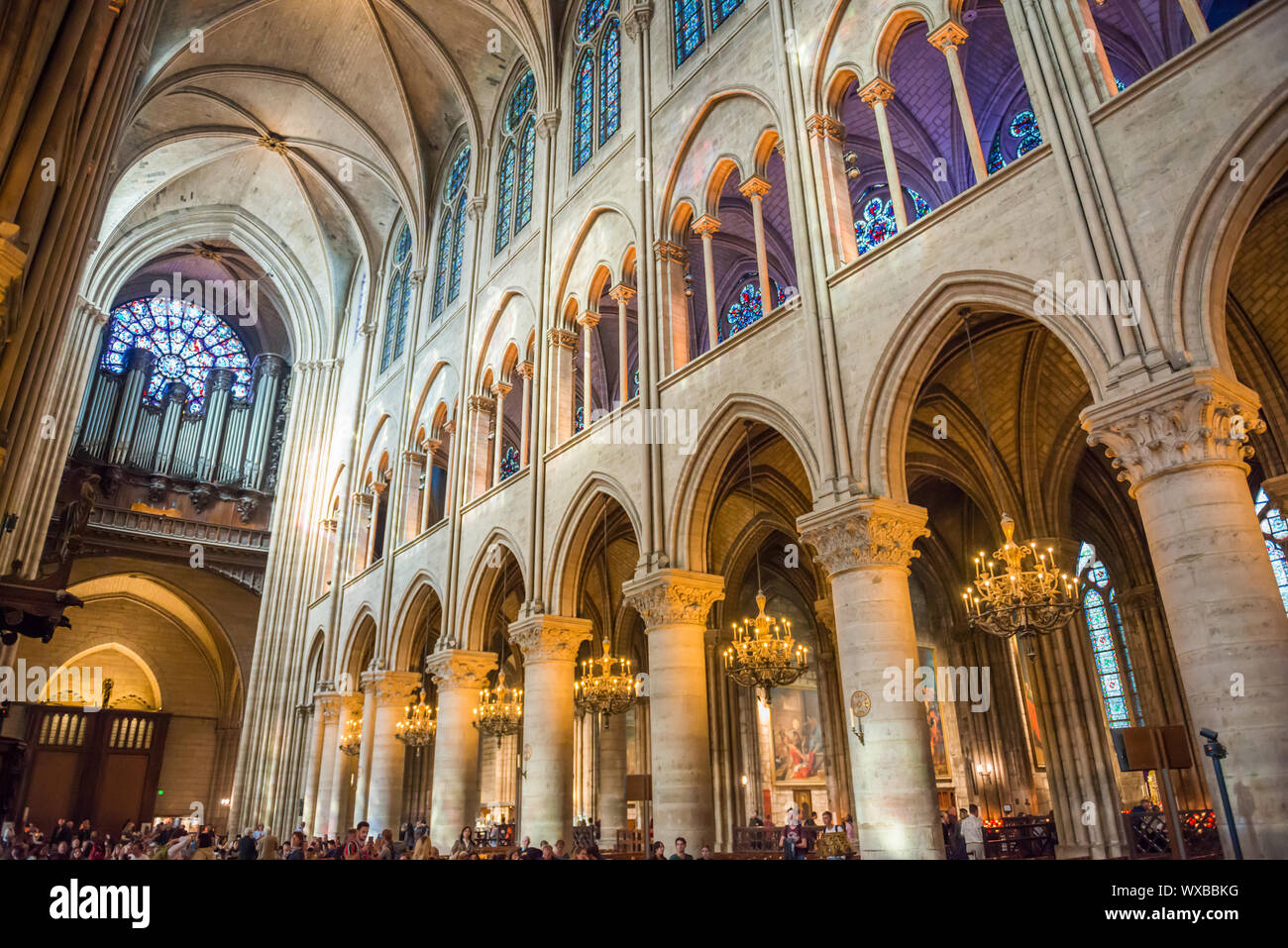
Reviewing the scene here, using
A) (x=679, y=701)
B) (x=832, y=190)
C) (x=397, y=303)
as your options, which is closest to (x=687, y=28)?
(x=832, y=190)

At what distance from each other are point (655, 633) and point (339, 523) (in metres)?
15.7

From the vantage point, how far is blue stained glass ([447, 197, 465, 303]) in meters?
21.2

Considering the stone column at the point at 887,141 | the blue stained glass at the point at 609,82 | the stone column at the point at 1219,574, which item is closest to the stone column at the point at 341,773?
the blue stained glass at the point at 609,82

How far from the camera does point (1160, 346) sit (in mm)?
6641

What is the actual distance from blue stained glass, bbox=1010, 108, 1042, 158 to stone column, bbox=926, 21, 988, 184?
6.08m

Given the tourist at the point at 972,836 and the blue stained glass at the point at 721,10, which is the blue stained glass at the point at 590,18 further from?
the tourist at the point at 972,836

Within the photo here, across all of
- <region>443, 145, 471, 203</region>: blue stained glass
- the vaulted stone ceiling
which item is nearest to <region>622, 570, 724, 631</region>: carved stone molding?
the vaulted stone ceiling

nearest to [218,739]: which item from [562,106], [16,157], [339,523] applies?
[339,523]

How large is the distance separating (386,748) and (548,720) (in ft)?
22.6

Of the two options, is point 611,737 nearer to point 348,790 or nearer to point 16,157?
point 348,790

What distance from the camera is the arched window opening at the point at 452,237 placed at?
843 inches

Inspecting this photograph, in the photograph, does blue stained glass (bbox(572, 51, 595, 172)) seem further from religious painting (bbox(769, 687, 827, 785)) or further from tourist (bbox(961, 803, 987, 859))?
religious painting (bbox(769, 687, 827, 785))

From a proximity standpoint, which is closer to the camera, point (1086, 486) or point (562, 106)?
point (1086, 486)
